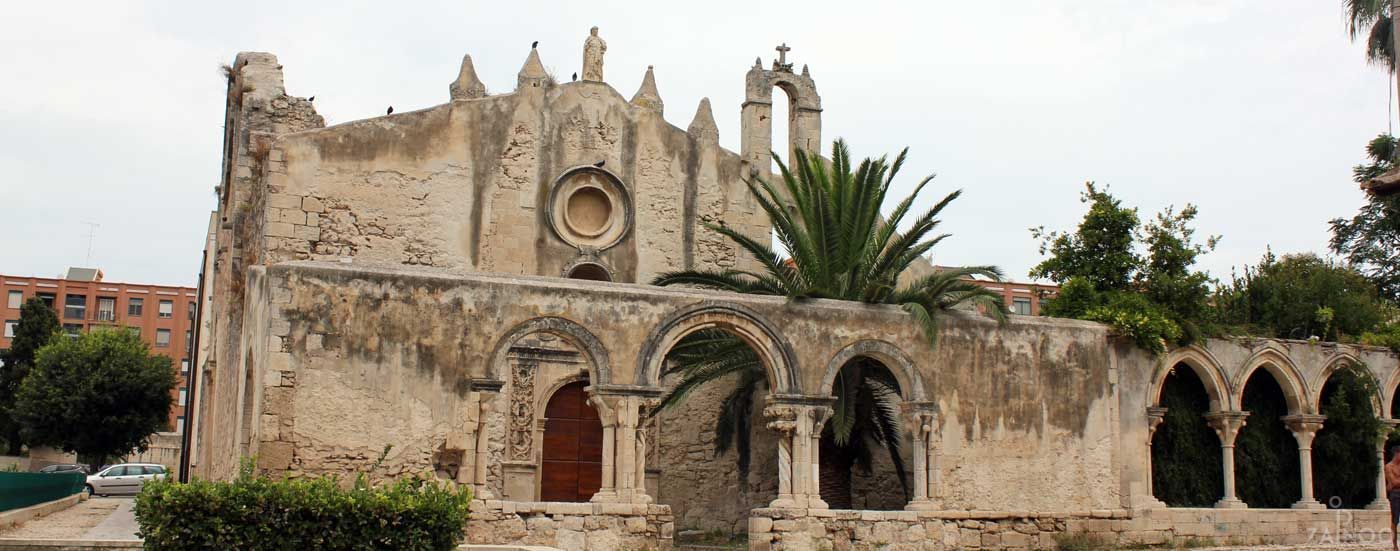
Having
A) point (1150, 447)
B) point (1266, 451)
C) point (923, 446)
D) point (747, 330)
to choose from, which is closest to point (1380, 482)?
point (1266, 451)

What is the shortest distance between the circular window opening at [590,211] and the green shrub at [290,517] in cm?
956

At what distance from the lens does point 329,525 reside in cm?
1212

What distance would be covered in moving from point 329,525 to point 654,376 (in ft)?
16.3

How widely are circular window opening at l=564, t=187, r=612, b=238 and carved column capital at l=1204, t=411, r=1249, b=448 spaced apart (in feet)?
31.9

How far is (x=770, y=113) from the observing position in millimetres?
23578

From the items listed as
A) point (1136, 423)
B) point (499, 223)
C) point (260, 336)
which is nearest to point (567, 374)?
point (499, 223)

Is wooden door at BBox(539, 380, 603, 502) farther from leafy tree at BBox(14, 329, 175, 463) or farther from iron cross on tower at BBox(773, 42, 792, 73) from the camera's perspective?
leafy tree at BBox(14, 329, 175, 463)

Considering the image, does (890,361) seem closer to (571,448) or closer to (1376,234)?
(571,448)

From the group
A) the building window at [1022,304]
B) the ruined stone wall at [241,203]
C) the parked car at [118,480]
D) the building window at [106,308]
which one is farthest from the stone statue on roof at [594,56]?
the building window at [106,308]

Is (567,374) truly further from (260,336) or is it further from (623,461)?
(260,336)

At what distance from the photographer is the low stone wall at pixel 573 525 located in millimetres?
14930

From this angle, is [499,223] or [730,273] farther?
[499,223]

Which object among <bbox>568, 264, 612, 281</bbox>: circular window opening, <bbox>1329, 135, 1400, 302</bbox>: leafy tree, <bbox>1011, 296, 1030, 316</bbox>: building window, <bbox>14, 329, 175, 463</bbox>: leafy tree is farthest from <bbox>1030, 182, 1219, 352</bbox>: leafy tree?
<bbox>1011, 296, 1030, 316</bbox>: building window

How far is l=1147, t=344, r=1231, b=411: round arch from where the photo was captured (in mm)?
19953
